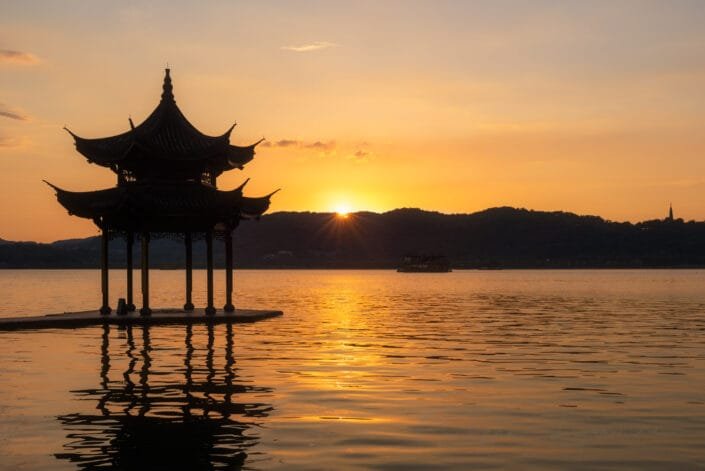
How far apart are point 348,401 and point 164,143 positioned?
1203 inches

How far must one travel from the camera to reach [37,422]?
1823 centimetres

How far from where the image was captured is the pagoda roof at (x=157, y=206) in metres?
47.7

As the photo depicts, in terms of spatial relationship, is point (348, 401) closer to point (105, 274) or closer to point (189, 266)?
point (105, 274)

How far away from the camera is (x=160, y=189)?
48.7 meters

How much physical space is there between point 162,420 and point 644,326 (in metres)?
36.6

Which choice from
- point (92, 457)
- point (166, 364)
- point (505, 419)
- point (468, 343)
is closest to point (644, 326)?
point (468, 343)

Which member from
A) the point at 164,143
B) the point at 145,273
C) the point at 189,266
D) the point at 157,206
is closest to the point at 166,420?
the point at 157,206

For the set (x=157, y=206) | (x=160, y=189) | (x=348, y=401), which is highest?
(x=160, y=189)

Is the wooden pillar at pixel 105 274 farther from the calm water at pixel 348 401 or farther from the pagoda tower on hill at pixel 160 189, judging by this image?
the calm water at pixel 348 401

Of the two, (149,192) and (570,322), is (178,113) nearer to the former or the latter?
(149,192)

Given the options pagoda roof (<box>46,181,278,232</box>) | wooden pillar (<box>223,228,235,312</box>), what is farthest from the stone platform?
pagoda roof (<box>46,181,278,232</box>)

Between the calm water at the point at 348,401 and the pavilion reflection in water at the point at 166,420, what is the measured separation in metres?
0.04

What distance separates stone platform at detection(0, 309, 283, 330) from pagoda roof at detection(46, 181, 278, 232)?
4.39 meters

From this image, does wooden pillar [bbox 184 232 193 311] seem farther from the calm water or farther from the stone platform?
the calm water
